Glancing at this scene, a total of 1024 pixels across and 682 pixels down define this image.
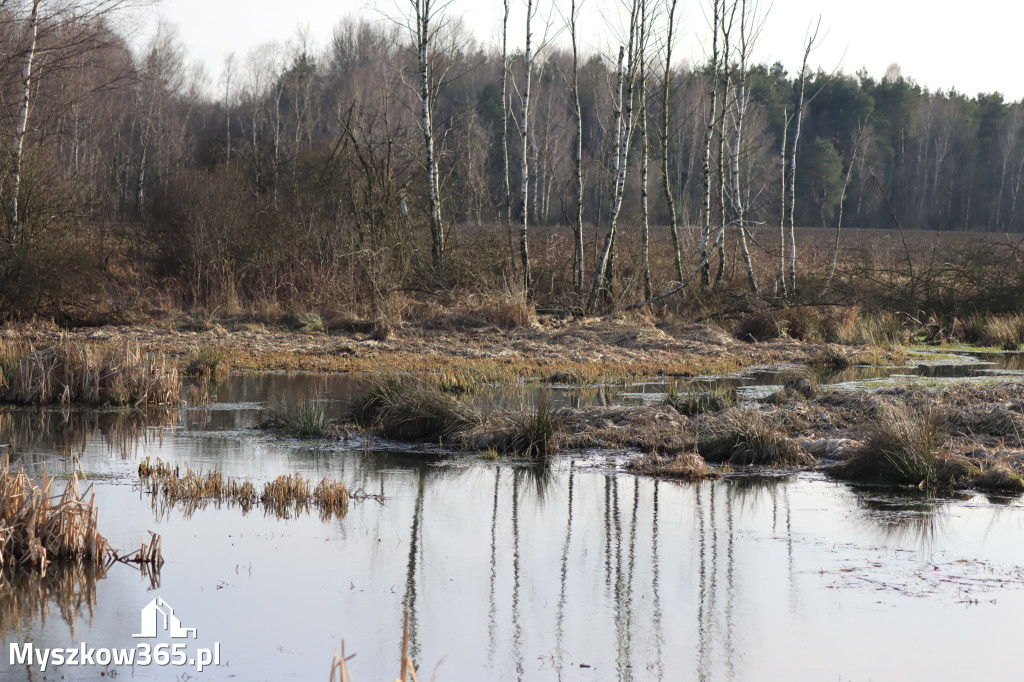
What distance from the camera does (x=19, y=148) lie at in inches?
855

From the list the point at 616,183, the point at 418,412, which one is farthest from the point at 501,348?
the point at 418,412

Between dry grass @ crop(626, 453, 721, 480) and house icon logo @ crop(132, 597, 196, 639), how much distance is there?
5.43m

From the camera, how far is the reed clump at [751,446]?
1100cm

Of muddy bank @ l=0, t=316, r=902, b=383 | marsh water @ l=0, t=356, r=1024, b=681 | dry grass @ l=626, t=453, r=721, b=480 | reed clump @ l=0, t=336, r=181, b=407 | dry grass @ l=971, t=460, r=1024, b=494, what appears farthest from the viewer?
muddy bank @ l=0, t=316, r=902, b=383

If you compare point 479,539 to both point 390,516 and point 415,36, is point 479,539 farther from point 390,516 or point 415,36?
point 415,36

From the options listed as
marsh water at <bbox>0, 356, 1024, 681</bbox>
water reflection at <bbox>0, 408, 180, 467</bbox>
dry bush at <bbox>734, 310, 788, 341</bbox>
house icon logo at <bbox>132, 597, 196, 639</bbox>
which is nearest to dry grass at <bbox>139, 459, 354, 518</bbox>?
marsh water at <bbox>0, 356, 1024, 681</bbox>

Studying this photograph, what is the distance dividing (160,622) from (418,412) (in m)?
Result: 6.38

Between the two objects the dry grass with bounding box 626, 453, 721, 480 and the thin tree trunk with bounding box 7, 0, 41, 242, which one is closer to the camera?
the dry grass with bounding box 626, 453, 721, 480

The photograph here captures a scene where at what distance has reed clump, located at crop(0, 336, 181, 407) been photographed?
13789 mm

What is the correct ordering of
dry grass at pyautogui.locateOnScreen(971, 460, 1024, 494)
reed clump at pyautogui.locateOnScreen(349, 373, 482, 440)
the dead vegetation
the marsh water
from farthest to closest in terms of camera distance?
1. reed clump at pyautogui.locateOnScreen(349, 373, 482, 440)
2. dry grass at pyautogui.locateOnScreen(971, 460, 1024, 494)
3. the dead vegetation
4. the marsh water

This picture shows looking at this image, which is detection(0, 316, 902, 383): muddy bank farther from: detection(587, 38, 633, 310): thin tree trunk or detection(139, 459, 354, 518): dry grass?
detection(139, 459, 354, 518): dry grass

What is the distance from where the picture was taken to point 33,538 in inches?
265

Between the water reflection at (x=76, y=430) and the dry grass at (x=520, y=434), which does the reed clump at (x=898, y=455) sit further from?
the water reflection at (x=76, y=430)

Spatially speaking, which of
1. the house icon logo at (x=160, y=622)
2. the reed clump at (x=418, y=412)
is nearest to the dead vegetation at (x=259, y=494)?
the house icon logo at (x=160, y=622)
